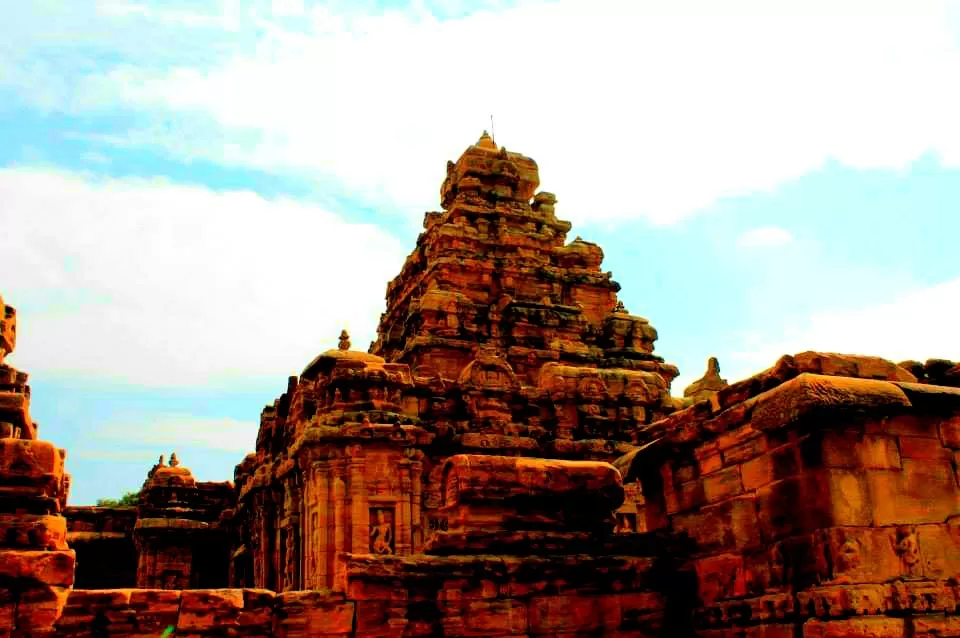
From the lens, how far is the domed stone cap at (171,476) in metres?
28.8

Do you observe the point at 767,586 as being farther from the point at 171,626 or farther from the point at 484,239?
the point at 484,239

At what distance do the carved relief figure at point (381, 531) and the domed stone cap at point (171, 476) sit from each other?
12225mm

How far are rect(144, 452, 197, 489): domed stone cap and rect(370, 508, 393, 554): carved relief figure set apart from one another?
1222 cm

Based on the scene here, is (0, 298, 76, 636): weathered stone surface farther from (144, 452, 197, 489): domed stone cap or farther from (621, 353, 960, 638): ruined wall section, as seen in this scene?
(144, 452, 197, 489): domed stone cap

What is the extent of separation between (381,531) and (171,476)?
41.4 feet

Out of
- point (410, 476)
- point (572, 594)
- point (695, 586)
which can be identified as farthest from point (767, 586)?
point (410, 476)

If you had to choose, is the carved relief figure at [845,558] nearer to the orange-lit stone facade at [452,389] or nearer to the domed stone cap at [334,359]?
the orange-lit stone facade at [452,389]

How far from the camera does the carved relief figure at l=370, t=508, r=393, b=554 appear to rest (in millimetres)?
18984

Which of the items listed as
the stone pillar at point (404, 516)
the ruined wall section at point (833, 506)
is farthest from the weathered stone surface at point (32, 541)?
the stone pillar at point (404, 516)

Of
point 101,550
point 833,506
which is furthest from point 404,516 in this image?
point 101,550

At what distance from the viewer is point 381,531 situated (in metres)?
19.1

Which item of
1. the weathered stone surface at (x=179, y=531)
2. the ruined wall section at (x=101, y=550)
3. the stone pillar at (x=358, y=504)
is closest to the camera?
the stone pillar at (x=358, y=504)

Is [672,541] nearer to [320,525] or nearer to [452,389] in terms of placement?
[320,525]

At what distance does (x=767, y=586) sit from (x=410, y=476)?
13.1 meters
